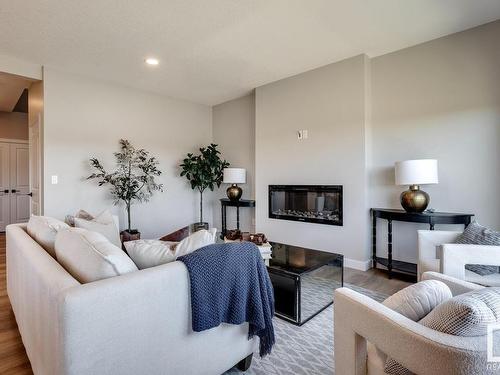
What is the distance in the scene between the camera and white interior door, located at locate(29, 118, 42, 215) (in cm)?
386

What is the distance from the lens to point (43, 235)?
5.77 feet

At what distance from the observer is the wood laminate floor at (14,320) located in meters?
1.68

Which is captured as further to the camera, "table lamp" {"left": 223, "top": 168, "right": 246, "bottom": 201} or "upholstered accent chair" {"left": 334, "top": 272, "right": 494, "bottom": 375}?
"table lamp" {"left": 223, "top": 168, "right": 246, "bottom": 201}

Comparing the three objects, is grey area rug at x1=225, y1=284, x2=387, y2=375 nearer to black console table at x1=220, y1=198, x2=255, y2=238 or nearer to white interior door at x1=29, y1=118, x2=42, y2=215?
black console table at x1=220, y1=198, x2=255, y2=238

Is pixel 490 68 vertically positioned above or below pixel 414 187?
above

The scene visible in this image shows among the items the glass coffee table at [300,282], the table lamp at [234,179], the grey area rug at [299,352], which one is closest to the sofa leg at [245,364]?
the grey area rug at [299,352]

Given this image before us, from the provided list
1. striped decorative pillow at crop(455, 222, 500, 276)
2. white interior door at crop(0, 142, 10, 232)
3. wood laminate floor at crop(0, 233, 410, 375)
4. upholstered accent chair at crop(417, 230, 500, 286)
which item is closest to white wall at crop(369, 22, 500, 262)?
wood laminate floor at crop(0, 233, 410, 375)

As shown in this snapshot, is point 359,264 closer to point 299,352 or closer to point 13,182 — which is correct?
point 299,352

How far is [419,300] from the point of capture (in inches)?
40.9

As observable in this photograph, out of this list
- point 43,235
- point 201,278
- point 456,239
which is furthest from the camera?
point 456,239

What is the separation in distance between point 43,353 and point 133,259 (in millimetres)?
506

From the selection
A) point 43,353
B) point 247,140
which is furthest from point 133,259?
point 247,140

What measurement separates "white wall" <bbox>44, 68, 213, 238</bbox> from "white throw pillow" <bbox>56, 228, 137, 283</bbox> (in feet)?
9.55

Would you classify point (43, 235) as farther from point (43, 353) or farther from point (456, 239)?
point (456, 239)
